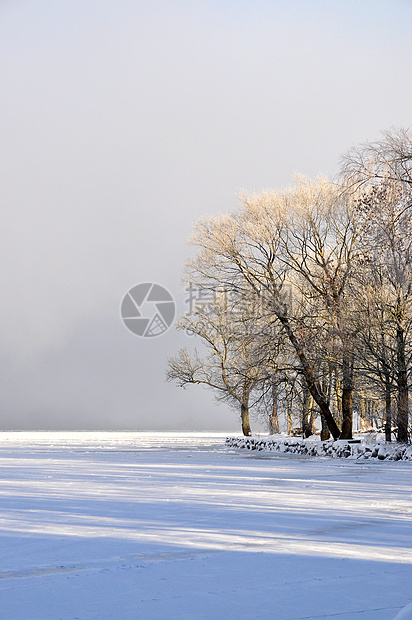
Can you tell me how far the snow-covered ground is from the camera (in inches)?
169

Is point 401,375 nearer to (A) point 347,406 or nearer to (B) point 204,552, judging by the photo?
(A) point 347,406

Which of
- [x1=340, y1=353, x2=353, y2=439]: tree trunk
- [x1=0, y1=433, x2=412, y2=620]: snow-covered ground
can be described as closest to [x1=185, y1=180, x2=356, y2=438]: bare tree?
[x1=340, y1=353, x2=353, y2=439]: tree trunk

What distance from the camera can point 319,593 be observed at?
4.57 metres

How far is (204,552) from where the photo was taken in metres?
5.98

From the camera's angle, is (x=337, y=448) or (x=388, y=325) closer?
(x=388, y=325)

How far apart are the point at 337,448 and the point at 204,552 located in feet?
62.9

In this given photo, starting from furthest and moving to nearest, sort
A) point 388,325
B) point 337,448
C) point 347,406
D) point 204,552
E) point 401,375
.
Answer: point 347,406 → point 337,448 → point 388,325 → point 401,375 → point 204,552

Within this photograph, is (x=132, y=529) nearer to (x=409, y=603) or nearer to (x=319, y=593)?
(x=319, y=593)

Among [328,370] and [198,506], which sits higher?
[328,370]

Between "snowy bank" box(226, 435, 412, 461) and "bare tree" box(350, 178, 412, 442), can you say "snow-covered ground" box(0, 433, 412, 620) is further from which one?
"snowy bank" box(226, 435, 412, 461)

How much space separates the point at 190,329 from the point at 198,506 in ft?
100

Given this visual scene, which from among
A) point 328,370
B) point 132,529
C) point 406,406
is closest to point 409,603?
point 132,529

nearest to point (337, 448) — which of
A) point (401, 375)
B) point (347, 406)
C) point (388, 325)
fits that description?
point (347, 406)

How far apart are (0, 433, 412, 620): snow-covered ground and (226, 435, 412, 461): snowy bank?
9729 millimetres
